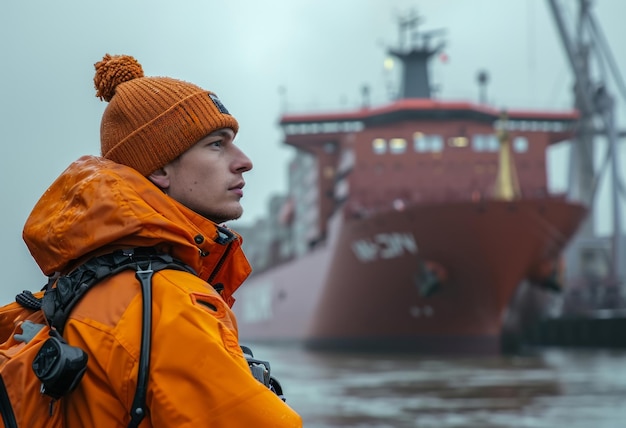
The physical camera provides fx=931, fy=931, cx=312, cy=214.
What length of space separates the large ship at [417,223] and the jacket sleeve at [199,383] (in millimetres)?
18928

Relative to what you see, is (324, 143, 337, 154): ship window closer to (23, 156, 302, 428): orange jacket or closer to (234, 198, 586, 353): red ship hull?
(234, 198, 586, 353): red ship hull

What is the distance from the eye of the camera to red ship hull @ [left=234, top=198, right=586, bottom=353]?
20266mm

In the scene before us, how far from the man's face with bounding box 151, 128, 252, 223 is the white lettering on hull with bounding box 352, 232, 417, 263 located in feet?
64.2

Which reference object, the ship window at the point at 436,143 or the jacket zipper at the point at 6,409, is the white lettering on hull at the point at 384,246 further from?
the jacket zipper at the point at 6,409

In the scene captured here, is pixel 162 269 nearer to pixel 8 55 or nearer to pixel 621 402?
pixel 8 55

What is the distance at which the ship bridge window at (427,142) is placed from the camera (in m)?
26.1

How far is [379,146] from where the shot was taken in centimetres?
2644

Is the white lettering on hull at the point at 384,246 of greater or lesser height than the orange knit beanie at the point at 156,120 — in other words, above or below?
below

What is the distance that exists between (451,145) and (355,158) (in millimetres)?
2752

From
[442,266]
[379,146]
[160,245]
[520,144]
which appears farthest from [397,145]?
[160,245]

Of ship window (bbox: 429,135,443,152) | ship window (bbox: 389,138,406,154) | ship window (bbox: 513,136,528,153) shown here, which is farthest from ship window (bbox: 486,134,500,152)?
ship window (bbox: 389,138,406,154)

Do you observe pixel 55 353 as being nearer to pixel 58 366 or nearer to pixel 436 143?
pixel 58 366

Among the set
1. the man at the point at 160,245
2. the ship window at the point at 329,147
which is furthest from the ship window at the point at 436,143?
the man at the point at 160,245

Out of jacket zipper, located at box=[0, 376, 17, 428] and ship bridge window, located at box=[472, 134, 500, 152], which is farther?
ship bridge window, located at box=[472, 134, 500, 152]
